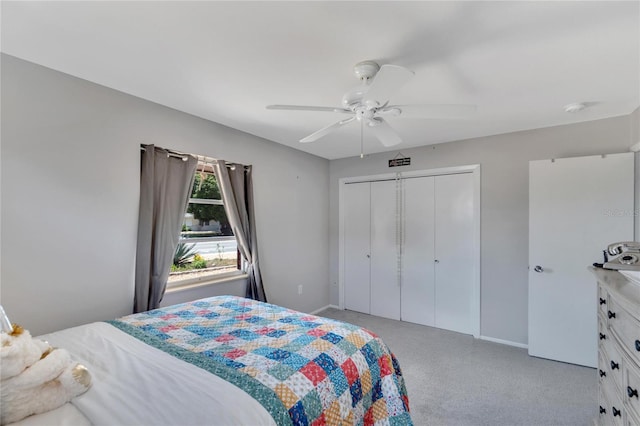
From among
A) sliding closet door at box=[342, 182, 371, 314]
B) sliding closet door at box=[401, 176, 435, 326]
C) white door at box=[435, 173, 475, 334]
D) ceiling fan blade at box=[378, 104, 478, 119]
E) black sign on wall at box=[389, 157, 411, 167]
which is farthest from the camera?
sliding closet door at box=[342, 182, 371, 314]

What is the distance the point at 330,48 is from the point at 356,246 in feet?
10.5

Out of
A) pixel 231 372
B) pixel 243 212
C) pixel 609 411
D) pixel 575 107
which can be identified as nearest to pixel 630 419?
pixel 609 411

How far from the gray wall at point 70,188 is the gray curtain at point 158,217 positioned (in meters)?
0.06

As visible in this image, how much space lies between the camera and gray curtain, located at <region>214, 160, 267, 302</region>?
120 inches

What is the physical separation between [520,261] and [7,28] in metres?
4.43

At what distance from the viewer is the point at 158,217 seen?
2492mm

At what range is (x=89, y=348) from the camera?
1489mm

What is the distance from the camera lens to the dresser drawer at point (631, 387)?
112cm

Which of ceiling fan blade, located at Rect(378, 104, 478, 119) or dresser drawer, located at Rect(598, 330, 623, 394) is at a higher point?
ceiling fan blade, located at Rect(378, 104, 478, 119)

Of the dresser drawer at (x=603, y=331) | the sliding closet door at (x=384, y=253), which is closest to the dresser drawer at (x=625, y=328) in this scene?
the dresser drawer at (x=603, y=331)

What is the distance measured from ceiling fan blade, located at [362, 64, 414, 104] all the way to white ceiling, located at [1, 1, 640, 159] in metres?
0.30

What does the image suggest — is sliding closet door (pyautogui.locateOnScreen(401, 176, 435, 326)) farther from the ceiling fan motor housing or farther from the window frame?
the ceiling fan motor housing

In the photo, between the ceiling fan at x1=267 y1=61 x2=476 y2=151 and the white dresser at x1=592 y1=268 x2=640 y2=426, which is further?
the ceiling fan at x1=267 y1=61 x2=476 y2=151

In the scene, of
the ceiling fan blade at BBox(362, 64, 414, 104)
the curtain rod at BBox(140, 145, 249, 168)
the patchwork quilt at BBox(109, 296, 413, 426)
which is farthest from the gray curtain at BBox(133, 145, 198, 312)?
the ceiling fan blade at BBox(362, 64, 414, 104)
